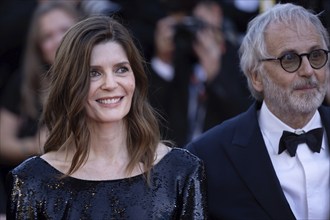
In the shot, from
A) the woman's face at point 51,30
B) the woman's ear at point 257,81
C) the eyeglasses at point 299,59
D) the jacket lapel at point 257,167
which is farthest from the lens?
the woman's face at point 51,30

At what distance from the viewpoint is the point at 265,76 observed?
425cm

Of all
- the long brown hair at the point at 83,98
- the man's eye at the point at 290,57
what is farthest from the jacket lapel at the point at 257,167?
the long brown hair at the point at 83,98

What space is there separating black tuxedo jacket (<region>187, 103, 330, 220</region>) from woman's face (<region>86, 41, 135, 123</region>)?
2.19ft

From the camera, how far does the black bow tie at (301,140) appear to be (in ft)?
13.5

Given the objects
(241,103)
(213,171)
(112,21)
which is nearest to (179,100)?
(241,103)

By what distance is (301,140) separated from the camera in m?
4.14

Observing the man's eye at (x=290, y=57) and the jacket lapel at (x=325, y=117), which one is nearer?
the man's eye at (x=290, y=57)

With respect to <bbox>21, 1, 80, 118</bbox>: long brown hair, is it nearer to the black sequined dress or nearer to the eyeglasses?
the black sequined dress

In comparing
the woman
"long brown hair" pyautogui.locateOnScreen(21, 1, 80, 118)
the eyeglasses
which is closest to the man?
the eyeglasses

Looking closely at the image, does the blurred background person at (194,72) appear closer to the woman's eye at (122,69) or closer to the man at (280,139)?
the man at (280,139)

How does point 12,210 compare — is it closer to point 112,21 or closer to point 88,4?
point 112,21

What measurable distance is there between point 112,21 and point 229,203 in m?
1.05

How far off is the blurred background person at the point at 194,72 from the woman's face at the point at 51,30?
2.14 feet

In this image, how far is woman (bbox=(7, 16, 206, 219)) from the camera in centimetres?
366
